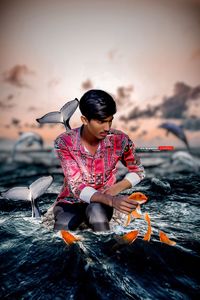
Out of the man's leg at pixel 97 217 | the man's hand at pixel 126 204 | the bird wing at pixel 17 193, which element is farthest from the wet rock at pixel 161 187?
the man's hand at pixel 126 204

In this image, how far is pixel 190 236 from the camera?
320 centimetres

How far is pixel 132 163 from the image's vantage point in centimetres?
320

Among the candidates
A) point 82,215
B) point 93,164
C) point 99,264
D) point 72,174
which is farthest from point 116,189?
point 99,264

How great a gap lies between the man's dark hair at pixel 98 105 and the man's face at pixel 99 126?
4 centimetres

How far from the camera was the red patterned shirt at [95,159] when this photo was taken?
9.66 ft

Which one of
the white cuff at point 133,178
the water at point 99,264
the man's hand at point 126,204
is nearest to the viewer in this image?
the water at point 99,264

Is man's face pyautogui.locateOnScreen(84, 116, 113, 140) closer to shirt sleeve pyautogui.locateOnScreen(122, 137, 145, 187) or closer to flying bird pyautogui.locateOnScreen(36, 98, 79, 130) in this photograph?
shirt sleeve pyautogui.locateOnScreen(122, 137, 145, 187)

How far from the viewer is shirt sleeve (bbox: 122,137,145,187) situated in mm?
3072

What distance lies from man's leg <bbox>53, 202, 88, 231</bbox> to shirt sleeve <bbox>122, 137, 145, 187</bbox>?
706 mm

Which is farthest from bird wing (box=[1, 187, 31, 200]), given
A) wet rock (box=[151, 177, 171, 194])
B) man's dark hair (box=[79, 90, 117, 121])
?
wet rock (box=[151, 177, 171, 194])

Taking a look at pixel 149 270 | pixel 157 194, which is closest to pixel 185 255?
pixel 149 270

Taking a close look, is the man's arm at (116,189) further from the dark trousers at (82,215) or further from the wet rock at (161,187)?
the wet rock at (161,187)

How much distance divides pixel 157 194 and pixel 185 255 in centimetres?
267

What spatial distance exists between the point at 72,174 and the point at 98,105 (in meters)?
0.82
